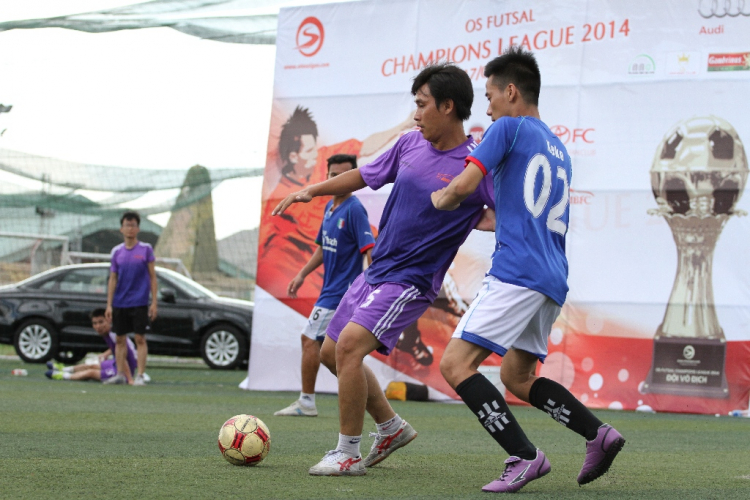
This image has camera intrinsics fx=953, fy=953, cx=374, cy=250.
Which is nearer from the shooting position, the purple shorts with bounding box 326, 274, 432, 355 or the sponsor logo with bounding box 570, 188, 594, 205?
the purple shorts with bounding box 326, 274, 432, 355

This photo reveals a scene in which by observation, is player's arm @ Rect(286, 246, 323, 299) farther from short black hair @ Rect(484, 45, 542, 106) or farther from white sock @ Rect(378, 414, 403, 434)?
short black hair @ Rect(484, 45, 542, 106)

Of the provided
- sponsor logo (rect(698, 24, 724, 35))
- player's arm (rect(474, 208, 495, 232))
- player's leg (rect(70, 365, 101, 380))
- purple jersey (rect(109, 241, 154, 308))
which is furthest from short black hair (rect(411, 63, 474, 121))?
player's leg (rect(70, 365, 101, 380))

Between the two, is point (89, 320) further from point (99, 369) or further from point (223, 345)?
point (99, 369)

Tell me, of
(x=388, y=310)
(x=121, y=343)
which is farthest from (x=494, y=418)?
(x=121, y=343)

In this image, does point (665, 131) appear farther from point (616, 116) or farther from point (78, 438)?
point (78, 438)

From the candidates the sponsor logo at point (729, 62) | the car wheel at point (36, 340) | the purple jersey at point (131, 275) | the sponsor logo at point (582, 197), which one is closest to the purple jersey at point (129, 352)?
the purple jersey at point (131, 275)

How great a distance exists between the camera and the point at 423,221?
4.35 meters

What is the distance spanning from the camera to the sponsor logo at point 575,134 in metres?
10.1

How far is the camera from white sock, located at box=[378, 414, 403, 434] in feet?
15.4

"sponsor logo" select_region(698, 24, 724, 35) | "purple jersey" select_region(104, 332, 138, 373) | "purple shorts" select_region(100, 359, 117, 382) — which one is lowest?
"purple shorts" select_region(100, 359, 117, 382)

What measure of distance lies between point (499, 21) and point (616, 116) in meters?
1.70

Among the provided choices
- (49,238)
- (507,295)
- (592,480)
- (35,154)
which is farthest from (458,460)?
(49,238)

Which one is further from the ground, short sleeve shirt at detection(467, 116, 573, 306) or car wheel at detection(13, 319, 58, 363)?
short sleeve shirt at detection(467, 116, 573, 306)

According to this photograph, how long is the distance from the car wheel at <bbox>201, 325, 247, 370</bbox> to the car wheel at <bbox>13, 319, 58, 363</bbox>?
234 centimetres
